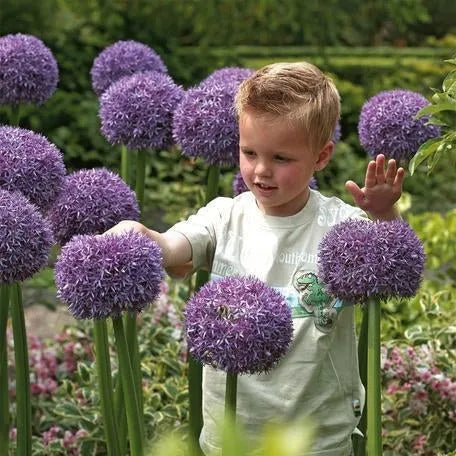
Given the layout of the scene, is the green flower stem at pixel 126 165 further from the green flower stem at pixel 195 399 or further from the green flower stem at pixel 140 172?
the green flower stem at pixel 195 399

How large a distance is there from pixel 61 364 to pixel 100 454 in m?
0.73

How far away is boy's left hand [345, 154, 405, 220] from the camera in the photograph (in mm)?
2188

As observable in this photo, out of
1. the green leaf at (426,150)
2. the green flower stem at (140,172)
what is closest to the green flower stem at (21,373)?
the green flower stem at (140,172)

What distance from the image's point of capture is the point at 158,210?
23.0ft

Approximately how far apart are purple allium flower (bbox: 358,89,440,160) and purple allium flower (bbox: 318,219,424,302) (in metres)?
0.54

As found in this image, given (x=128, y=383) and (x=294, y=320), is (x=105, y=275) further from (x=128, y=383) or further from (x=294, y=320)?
(x=294, y=320)

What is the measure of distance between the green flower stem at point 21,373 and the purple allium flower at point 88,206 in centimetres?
16

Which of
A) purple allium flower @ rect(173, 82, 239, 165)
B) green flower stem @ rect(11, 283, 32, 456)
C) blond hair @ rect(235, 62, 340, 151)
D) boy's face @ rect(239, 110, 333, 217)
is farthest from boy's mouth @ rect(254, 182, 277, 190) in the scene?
green flower stem @ rect(11, 283, 32, 456)

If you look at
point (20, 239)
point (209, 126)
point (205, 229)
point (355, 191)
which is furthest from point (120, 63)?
point (20, 239)

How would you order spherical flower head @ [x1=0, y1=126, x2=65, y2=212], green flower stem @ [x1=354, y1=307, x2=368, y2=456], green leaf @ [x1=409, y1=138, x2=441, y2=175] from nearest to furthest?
green leaf @ [x1=409, y1=138, x2=441, y2=175], spherical flower head @ [x1=0, y1=126, x2=65, y2=212], green flower stem @ [x1=354, y1=307, x2=368, y2=456]

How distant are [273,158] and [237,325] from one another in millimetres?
517

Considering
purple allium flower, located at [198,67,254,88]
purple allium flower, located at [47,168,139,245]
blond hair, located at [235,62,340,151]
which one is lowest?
purple allium flower, located at [47,168,139,245]

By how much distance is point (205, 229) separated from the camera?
234 centimetres

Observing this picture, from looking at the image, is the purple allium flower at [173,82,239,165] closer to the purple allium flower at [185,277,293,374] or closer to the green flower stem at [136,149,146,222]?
the green flower stem at [136,149,146,222]
